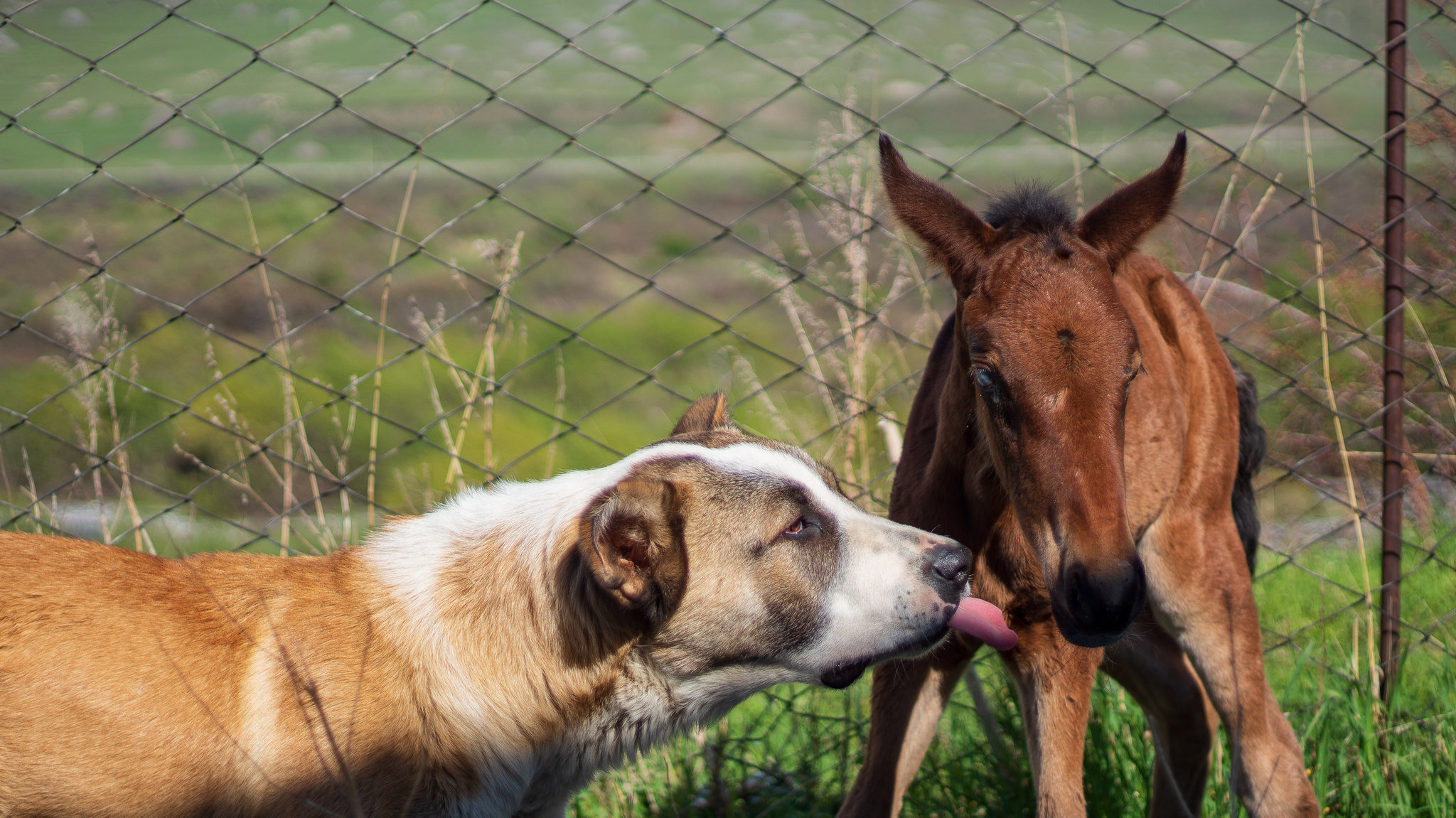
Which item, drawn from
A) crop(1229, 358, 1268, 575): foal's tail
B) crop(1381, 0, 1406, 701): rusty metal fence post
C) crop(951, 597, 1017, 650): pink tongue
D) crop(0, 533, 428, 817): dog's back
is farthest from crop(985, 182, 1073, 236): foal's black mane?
crop(1381, 0, 1406, 701): rusty metal fence post

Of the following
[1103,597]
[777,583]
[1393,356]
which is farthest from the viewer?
[1393,356]

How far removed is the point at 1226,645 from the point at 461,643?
2102 millimetres

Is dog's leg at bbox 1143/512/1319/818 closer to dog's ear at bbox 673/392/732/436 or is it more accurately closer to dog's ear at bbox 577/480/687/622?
dog's ear at bbox 673/392/732/436

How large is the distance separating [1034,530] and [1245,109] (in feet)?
31.3

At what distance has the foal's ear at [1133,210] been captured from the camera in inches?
101

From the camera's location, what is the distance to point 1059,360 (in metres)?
2.25

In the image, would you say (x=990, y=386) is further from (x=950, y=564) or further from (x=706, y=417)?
(x=706, y=417)

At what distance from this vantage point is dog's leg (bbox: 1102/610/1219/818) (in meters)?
3.34

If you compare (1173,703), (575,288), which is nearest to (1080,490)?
(1173,703)

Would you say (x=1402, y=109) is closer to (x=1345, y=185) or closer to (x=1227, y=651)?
(x=1227, y=651)

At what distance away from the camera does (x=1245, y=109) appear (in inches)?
398

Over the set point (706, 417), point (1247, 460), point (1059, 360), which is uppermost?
point (1059, 360)

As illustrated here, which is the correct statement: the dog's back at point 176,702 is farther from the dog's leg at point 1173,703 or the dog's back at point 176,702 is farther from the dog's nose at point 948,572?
the dog's leg at point 1173,703

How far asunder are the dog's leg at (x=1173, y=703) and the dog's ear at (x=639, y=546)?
1.74m
